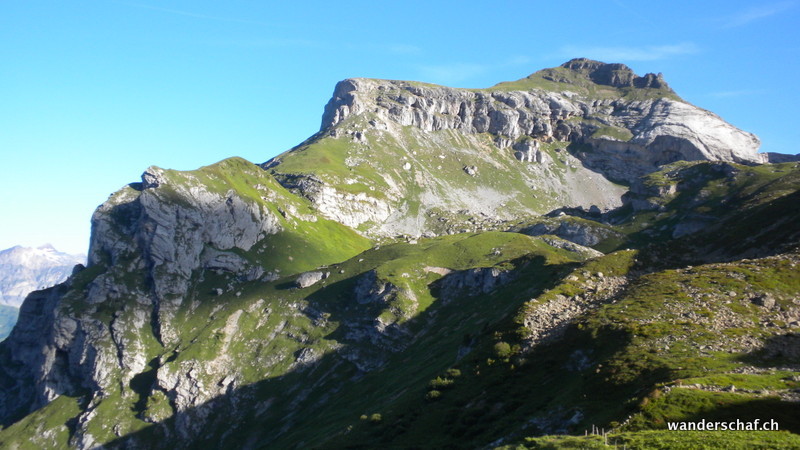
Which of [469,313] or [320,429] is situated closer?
[320,429]

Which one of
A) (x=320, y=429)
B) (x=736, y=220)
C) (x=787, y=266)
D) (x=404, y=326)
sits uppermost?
(x=736, y=220)

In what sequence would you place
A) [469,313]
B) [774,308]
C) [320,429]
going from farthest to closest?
1. [469,313]
2. [320,429]
3. [774,308]

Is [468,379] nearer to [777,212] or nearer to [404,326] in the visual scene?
[777,212]

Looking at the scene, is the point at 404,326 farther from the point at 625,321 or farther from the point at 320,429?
the point at 625,321

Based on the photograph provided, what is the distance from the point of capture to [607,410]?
4488 centimetres

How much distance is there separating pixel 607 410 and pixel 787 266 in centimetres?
3583

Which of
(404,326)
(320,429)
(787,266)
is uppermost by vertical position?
(787,266)

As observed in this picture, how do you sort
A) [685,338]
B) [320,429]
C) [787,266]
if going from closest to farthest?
[685,338] < [787,266] < [320,429]

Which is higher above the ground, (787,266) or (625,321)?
(787,266)

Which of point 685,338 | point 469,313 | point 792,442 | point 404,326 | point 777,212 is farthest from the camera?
point 404,326

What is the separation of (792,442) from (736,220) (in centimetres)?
8432

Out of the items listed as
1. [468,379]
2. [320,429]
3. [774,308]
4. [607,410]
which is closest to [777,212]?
[774,308]

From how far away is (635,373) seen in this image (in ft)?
160

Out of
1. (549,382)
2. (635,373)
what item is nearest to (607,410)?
(635,373)
